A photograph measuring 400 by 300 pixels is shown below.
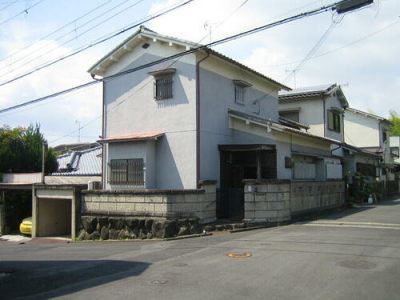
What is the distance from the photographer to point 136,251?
1184 centimetres

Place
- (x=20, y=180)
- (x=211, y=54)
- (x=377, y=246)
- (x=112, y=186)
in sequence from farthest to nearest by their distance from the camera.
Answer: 1. (x=20, y=180)
2. (x=112, y=186)
3. (x=211, y=54)
4. (x=377, y=246)

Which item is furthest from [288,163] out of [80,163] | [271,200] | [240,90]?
[80,163]

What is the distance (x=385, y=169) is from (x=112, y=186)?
2820 centimetres

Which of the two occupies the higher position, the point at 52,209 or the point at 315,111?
the point at 315,111

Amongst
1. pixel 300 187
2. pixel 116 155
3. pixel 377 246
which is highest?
pixel 116 155

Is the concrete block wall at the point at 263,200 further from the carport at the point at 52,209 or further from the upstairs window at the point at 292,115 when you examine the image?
the upstairs window at the point at 292,115

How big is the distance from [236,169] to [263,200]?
11.4 ft

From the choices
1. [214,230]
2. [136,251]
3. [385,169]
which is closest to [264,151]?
[214,230]

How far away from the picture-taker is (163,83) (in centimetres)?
1716

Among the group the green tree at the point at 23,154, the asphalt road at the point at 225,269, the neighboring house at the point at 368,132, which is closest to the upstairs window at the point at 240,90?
the asphalt road at the point at 225,269

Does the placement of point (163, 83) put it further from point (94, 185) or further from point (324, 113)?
point (324, 113)

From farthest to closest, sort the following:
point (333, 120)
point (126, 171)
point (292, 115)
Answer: point (333, 120) < point (292, 115) < point (126, 171)

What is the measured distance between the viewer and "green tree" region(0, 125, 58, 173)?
1004 inches

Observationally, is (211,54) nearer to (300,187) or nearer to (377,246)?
(300,187)
